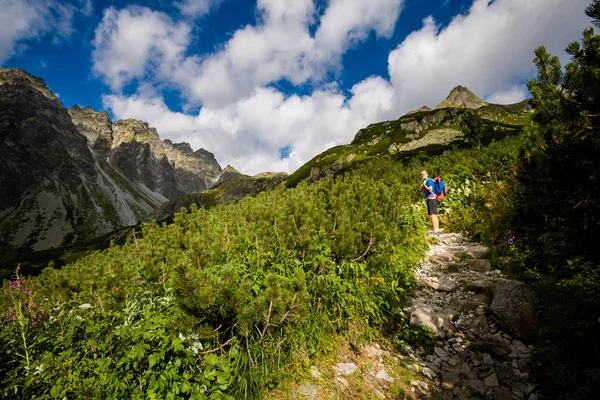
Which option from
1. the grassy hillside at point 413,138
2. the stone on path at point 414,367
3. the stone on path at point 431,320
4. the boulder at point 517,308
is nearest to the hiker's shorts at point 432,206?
the boulder at point 517,308

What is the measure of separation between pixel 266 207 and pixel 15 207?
25606cm

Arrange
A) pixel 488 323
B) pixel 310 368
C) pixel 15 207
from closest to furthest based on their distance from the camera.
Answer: pixel 310 368 < pixel 488 323 < pixel 15 207

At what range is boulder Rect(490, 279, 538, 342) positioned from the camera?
5.09 m

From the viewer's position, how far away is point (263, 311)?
3.87 m

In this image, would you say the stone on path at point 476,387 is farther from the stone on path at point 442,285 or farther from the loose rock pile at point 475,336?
the stone on path at point 442,285

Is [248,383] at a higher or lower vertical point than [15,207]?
lower

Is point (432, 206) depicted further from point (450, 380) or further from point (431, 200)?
point (450, 380)

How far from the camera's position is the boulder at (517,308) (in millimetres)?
5094

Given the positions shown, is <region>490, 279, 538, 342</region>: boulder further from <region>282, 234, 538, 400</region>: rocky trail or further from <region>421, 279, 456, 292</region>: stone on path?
<region>421, 279, 456, 292</region>: stone on path

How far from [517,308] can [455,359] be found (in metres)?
1.61

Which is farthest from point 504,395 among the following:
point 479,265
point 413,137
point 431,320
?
point 413,137

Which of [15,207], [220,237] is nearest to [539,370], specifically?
[220,237]

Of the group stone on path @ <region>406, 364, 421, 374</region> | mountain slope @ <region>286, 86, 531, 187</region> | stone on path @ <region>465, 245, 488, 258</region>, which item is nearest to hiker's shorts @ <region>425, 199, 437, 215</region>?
stone on path @ <region>465, 245, 488, 258</region>

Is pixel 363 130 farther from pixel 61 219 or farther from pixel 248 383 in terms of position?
pixel 61 219
